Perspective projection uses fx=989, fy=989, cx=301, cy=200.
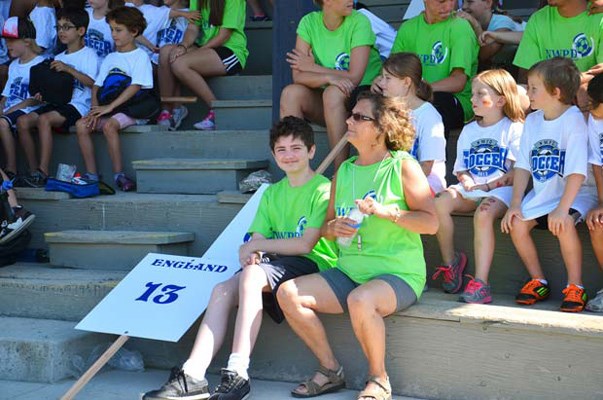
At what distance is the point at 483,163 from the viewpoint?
484cm

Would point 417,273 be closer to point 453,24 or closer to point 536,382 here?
point 536,382

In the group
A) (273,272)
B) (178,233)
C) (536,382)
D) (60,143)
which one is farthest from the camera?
(60,143)

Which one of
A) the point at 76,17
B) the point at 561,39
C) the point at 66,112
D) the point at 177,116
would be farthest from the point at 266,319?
the point at 76,17

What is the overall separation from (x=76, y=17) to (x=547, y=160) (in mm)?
3790

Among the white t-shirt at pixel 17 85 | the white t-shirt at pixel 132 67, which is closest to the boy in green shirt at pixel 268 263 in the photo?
the white t-shirt at pixel 132 67

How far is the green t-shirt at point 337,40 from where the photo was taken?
5.77m

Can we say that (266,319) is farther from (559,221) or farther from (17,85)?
(17,85)

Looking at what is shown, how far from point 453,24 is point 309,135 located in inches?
57.9

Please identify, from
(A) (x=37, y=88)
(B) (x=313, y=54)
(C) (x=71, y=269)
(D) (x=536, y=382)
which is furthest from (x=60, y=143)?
(D) (x=536, y=382)

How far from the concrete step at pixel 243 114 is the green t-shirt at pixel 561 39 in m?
1.84

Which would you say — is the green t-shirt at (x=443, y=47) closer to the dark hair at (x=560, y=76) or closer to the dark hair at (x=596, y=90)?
the dark hair at (x=560, y=76)

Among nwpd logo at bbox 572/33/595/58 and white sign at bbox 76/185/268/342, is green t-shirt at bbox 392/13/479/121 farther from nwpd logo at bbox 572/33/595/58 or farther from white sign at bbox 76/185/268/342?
white sign at bbox 76/185/268/342

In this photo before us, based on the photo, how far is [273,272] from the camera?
4371 mm

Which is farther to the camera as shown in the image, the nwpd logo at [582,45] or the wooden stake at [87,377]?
the nwpd logo at [582,45]
